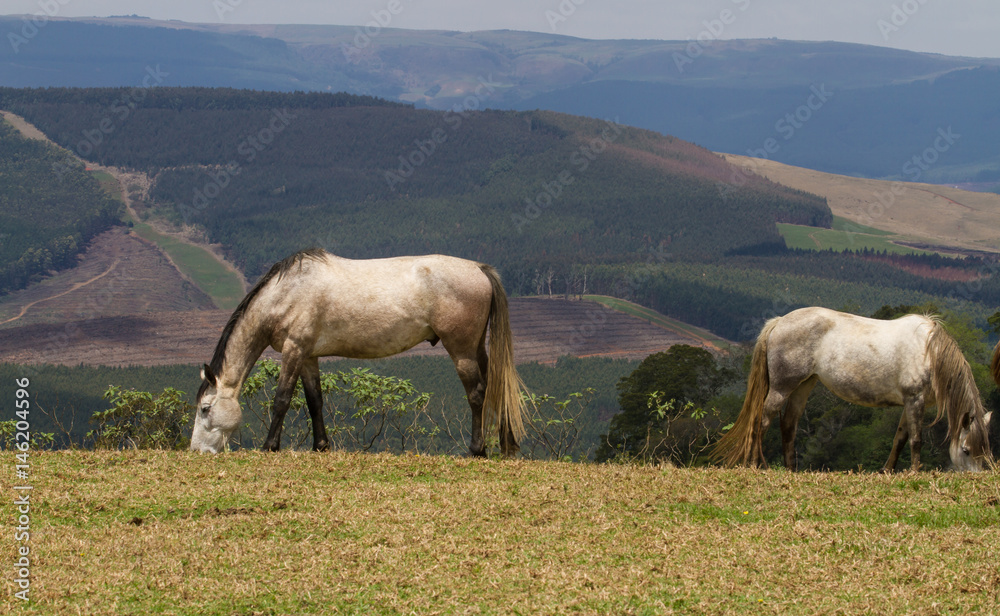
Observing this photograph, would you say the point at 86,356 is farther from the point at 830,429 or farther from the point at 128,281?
the point at 830,429

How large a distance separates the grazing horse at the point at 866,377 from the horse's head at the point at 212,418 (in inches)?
265

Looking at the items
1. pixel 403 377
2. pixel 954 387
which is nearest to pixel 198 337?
→ pixel 403 377

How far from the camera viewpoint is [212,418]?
11742 millimetres

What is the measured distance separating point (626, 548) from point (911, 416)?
20.1ft

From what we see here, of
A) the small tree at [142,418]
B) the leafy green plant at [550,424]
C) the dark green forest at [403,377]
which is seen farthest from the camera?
the dark green forest at [403,377]

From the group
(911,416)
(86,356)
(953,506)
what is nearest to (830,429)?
(911,416)

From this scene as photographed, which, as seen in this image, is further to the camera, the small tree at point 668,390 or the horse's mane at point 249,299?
the small tree at point 668,390

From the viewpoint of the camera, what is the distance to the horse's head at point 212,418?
11.7 metres

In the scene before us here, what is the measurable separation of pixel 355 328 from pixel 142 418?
26.9 feet

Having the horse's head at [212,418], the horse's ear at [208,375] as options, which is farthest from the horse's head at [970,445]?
the horse's ear at [208,375]

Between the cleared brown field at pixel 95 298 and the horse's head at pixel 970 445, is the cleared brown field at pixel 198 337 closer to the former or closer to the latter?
the cleared brown field at pixel 95 298

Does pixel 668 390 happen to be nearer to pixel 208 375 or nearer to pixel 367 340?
pixel 367 340

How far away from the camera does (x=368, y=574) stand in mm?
7141

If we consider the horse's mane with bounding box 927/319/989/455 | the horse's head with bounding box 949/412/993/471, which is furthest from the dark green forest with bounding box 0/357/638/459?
the horse's mane with bounding box 927/319/989/455
